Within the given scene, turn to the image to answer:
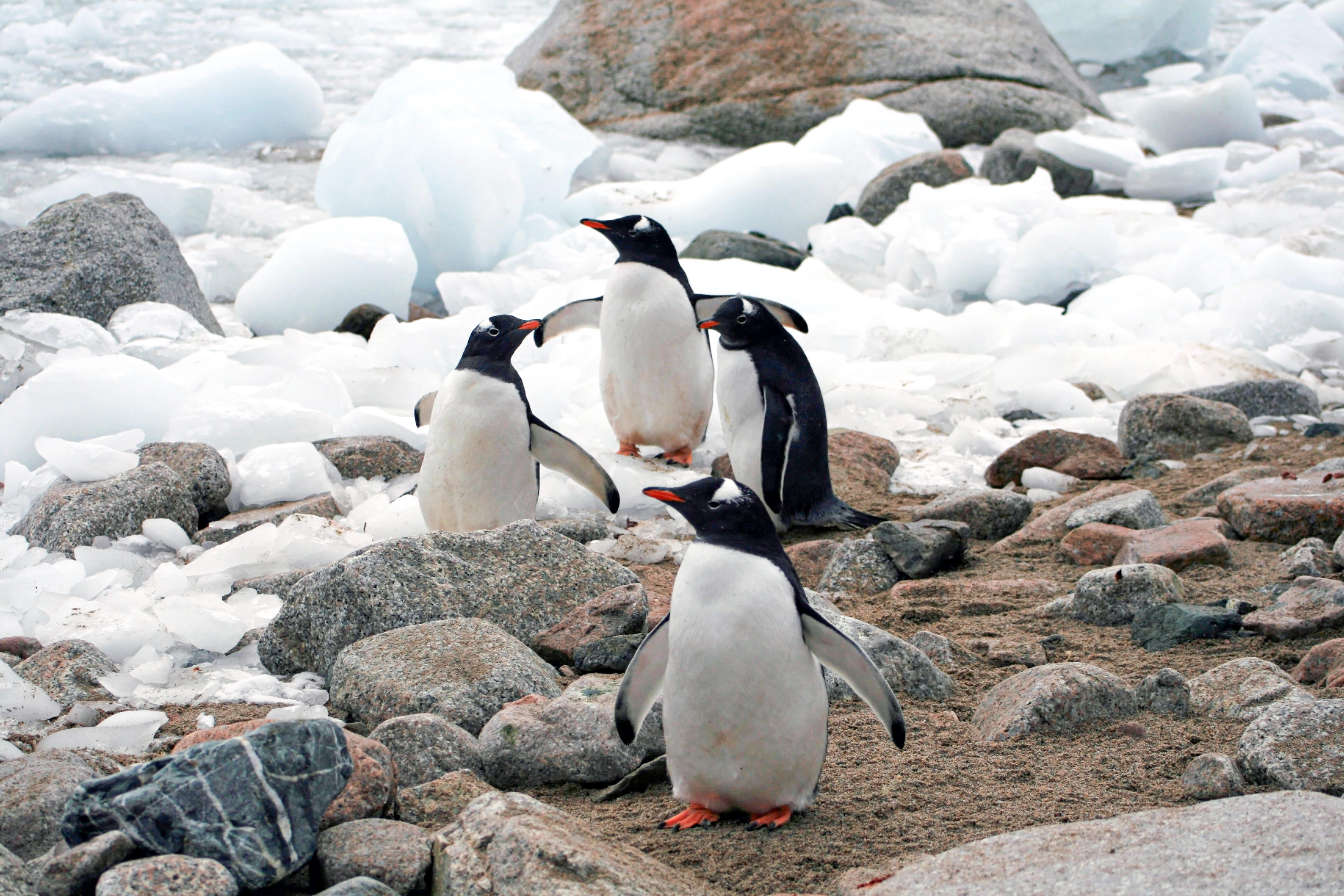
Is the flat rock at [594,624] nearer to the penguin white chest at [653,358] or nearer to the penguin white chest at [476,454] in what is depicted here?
the penguin white chest at [476,454]

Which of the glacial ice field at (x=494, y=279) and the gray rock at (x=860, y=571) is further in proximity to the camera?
the glacial ice field at (x=494, y=279)

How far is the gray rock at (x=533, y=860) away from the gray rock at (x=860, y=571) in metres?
1.73

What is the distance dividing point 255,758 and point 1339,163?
10.7 meters

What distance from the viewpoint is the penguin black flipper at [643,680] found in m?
2.12

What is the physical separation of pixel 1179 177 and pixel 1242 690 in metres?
7.78

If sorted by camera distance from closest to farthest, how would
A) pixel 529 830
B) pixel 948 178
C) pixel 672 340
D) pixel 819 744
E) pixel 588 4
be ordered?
pixel 529 830, pixel 819 744, pixel 672 340, pixel 948 178, pixel 588 4

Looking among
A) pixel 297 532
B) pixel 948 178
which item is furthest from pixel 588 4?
pixel 297 532

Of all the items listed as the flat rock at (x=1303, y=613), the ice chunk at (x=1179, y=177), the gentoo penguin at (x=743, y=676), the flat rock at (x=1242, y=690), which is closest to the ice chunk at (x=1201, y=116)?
the ice chunk at (x=1179, y=177)

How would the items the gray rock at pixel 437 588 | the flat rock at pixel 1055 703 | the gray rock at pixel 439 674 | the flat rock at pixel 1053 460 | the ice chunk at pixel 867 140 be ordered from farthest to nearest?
the ice chunk at pixel 867 140 → the flat rock at pixel 1053 460 → the gray rock at pixel 437 588 → the gray rock at pixel 439 674 → the flat rock at pixel 1055 703

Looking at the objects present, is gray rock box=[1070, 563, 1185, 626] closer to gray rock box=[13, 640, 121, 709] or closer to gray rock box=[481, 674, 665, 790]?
gray rock box=[481, 674, 665, 790]

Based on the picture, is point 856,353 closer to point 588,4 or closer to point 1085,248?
point 1085,248

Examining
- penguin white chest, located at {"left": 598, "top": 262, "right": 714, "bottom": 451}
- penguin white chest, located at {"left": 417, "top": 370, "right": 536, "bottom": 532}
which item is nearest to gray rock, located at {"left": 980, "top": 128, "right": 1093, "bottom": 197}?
penguin white chest, located at {"left": 598, "top": 262, "right": 714, "bottom": 451}

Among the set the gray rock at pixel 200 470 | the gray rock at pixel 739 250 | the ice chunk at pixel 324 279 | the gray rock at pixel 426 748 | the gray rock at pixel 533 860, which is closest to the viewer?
the gray rock at pixel 533 860

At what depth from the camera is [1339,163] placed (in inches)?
388
